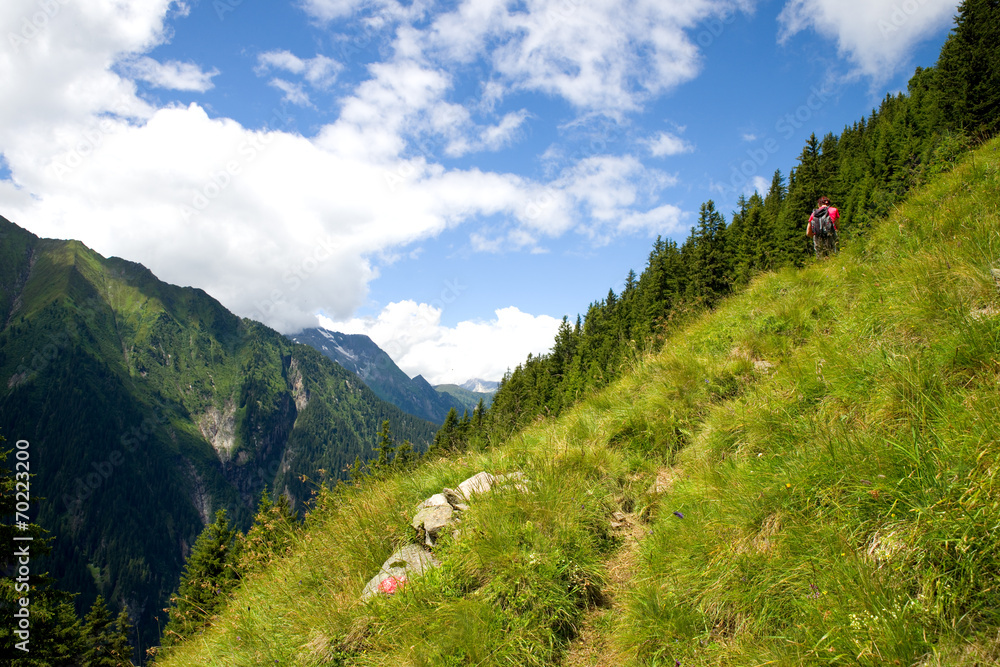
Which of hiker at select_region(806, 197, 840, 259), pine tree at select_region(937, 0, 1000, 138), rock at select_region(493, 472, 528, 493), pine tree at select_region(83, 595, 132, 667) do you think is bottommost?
pine tree at select_region(83, 595, 132, 667)

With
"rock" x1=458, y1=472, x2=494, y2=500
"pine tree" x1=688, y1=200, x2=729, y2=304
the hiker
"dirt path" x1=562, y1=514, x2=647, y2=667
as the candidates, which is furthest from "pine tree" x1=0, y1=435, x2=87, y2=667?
"pine tree" x1=688, y1=200, x2=729, y2=304

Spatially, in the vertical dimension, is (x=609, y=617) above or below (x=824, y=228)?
below

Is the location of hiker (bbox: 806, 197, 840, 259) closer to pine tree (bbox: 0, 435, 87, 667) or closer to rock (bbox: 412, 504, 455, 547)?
rock (bbox: 412, 504, 455, 547)

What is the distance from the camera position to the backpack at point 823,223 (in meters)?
11.8

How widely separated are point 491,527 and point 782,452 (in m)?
2.94

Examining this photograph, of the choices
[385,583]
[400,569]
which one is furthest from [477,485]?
[385,583]

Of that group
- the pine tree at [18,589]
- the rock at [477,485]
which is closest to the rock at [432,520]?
the rock at [477,485]

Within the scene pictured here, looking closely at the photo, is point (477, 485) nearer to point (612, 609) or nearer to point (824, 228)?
point (612, 609)

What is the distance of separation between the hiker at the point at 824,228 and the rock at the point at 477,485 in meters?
11.8

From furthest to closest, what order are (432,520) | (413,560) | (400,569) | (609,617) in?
(432,520), (413,560), (400,569), (609,617)

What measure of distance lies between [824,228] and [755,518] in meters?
12.4

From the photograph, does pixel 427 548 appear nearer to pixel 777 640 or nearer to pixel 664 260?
pixel 777 640

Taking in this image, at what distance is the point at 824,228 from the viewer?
11.9m

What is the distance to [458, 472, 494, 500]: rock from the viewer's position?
5391 millimetres
